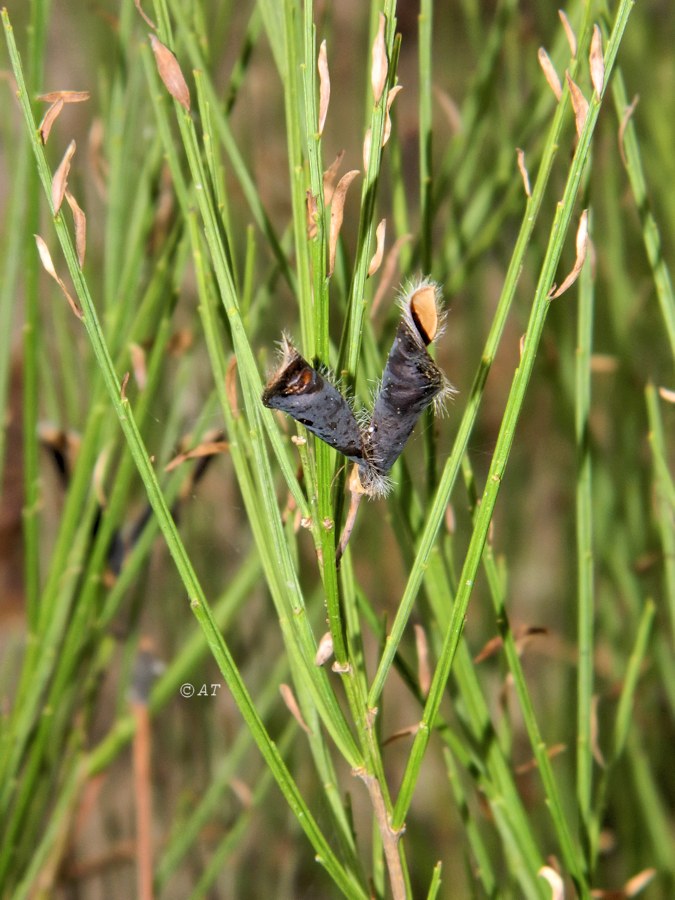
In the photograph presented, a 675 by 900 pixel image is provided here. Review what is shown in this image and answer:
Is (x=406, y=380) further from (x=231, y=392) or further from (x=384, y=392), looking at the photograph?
(x=231, y=392)

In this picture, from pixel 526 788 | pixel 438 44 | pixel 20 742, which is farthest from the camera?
pixel 438 44

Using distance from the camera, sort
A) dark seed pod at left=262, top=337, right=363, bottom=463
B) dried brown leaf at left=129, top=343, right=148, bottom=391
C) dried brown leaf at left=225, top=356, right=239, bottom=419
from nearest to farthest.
Result: dark seed pod at left=262, top=337, right=363, bottom=463 → dried brown leaf at left=225, top=356, right=239, bottom=419 → dried brown leaf at left=129, top=343, right=148, bottom=391

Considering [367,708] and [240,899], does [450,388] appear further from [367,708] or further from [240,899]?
[240,899]

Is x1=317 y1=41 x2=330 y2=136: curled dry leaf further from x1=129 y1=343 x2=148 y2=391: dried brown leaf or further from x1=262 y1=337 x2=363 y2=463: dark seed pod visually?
x1=129 y1=343 x2=148 y2=391: dried brown leaf

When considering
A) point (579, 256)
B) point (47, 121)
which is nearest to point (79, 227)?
point (47, 121)

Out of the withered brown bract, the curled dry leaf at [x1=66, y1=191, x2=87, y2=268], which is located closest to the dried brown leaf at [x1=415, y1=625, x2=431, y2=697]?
the withered brown bract

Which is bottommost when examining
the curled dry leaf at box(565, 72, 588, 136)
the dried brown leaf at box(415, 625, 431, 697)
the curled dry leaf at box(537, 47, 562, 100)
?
the dried brown leaf at box(415, 625, 431, 697)

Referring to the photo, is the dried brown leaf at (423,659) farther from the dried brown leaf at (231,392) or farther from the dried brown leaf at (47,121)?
the dried brown leaf at (47,121)

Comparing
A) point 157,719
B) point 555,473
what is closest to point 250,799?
point 157,719
